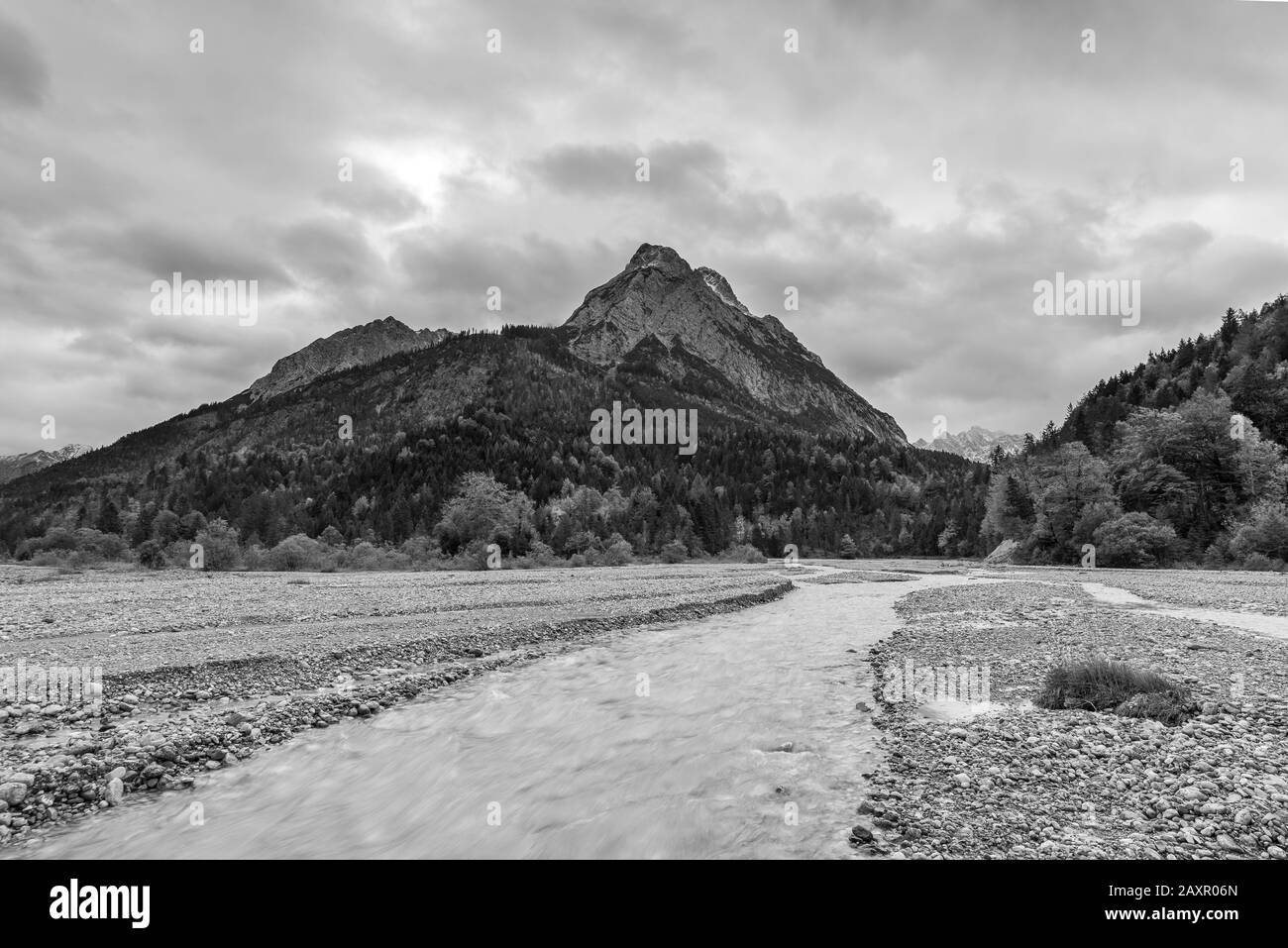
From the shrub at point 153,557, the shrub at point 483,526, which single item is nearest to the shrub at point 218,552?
the shrub at point 153,557

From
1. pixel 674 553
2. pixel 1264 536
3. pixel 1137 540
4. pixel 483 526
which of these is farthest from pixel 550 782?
pixel 674 553

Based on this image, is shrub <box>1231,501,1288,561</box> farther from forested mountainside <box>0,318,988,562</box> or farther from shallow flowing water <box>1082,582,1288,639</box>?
forested mountainside <box>0,318,988,562</box>

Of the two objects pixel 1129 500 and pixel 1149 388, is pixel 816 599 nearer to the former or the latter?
pixel 1129 500

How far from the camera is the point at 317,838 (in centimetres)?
768

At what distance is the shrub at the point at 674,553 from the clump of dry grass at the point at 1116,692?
94222mm

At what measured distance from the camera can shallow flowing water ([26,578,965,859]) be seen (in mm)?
7246

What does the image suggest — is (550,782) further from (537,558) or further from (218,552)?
(218,552)

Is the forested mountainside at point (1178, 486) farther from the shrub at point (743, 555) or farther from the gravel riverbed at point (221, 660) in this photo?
the gravel riverbed at point (221, 660)

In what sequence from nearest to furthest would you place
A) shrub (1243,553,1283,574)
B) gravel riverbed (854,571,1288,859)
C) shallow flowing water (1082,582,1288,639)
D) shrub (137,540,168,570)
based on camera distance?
gravel riverbed (854,571,1288,859) → shallow flowing water (1082,582,1288,639) → shrub (1243,553,1283,574) → shrub (137,540,168,570)

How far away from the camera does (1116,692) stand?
10500 millimetres

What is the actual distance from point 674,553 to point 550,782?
9814 centimetres

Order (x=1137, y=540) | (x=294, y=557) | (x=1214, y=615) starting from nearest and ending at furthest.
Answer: (x=1214, y=615) < (x=1137, y=540) < (x=294, y=557)

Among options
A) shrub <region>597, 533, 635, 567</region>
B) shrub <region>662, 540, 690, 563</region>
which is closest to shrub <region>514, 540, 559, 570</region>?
shrub <region>597, 533, 635, 567</region>

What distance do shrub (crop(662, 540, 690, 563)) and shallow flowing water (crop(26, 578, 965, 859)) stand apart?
90.8 meters
